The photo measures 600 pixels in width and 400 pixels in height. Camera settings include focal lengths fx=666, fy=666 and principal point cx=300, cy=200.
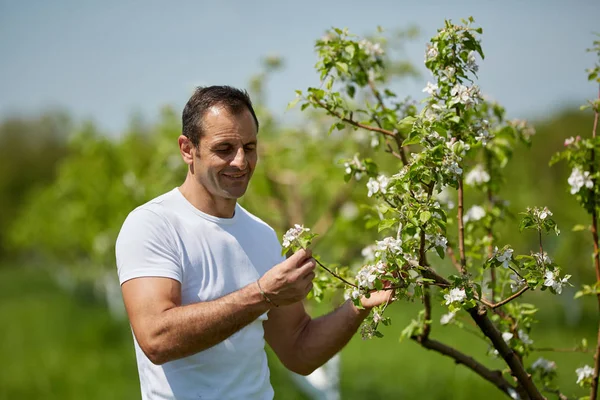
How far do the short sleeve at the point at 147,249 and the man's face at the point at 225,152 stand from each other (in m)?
0.28

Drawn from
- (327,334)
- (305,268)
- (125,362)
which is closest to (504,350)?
(327,334)

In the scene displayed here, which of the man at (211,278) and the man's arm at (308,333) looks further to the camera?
the man's arm at (308,333)

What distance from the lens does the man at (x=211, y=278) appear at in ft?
7.50

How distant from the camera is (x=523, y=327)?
122 inches

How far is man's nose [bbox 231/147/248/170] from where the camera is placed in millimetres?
2639

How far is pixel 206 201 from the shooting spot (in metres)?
2.77

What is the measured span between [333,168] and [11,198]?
46.6 m

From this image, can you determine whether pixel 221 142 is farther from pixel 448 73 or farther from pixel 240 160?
pixel 448 73

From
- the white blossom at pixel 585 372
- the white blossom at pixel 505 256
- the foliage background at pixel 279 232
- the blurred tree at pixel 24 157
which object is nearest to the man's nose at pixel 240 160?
the foliage background at pixel 279 232

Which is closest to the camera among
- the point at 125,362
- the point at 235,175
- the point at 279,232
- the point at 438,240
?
the point at 438,240

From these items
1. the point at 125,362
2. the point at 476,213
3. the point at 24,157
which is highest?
the point at 24,157

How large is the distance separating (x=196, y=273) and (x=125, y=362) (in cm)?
969

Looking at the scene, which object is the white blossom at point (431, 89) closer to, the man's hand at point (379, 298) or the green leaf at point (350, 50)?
the green leaf at point (350, 50)

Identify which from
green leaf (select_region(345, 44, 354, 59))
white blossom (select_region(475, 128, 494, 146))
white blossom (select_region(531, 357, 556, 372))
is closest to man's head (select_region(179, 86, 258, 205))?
green leaf (select_region(345, 44, 354, 59))
